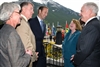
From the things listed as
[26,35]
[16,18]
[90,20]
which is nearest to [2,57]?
[16,18]

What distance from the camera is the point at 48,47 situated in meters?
4.60

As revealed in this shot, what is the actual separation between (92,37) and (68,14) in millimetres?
5273

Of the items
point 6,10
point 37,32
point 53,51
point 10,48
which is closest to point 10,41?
point 10,48

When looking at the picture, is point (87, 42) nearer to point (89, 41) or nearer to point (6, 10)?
point (89, 41)

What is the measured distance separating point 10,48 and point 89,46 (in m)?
0.82

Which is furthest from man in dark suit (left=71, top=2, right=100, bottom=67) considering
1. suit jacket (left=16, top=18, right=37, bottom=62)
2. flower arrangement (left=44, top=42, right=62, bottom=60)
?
flower arrangement (left=44, top=42, right=62, bottom=60)

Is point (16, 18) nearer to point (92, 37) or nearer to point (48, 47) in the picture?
point (92, 37)

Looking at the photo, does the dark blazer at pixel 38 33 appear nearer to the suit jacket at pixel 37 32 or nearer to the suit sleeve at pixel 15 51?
the suit jacket at pixel 37 32

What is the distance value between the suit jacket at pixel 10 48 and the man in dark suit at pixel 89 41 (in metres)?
0.69

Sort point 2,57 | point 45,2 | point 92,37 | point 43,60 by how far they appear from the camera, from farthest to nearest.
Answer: point 45,2 < point 43,60 < point 92,37 < point 2,57

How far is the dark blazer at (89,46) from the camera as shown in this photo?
2.23m

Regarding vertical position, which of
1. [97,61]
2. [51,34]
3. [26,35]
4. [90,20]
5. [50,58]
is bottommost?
[50,58]

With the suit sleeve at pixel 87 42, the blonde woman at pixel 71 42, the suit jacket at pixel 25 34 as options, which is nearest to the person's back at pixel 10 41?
the suit jacket at pixel 25 34

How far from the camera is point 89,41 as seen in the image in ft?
7.37
